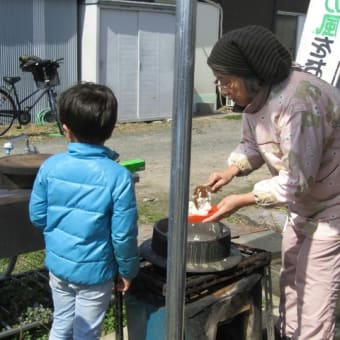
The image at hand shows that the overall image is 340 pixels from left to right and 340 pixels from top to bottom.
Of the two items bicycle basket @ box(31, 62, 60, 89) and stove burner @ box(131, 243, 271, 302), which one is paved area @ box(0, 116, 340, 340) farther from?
bicycle basket @ box(31, 62, 60, 89)

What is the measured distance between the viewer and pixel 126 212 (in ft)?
7.91

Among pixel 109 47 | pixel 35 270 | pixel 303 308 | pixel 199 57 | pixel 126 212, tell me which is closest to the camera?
pixel 126 212

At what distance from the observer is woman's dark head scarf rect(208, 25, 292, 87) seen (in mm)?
2320

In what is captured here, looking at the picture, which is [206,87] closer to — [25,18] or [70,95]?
[25,18]

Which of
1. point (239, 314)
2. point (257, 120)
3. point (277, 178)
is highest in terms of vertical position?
point (257, 120)

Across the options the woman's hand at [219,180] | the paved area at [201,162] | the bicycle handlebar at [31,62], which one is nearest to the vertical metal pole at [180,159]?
the woman's hand at [219,180]

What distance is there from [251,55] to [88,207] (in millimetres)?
924

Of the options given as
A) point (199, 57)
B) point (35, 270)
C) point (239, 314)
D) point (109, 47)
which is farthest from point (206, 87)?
point (239, 314)

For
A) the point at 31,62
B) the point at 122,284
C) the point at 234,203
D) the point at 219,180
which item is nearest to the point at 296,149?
the point at 234,203

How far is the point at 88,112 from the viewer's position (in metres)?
2.45

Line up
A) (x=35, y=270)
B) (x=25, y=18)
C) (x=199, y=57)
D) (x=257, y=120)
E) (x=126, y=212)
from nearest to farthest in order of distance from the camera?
(x=126, y=212) → (x=257, y=120) → (x=35, y=270) → (x=25, y=18) → (x=199, y=57)

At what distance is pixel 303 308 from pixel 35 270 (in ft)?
7.00

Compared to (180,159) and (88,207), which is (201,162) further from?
(180,159)

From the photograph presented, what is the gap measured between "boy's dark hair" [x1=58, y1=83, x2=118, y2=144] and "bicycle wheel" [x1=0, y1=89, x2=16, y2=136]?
27.1ft
